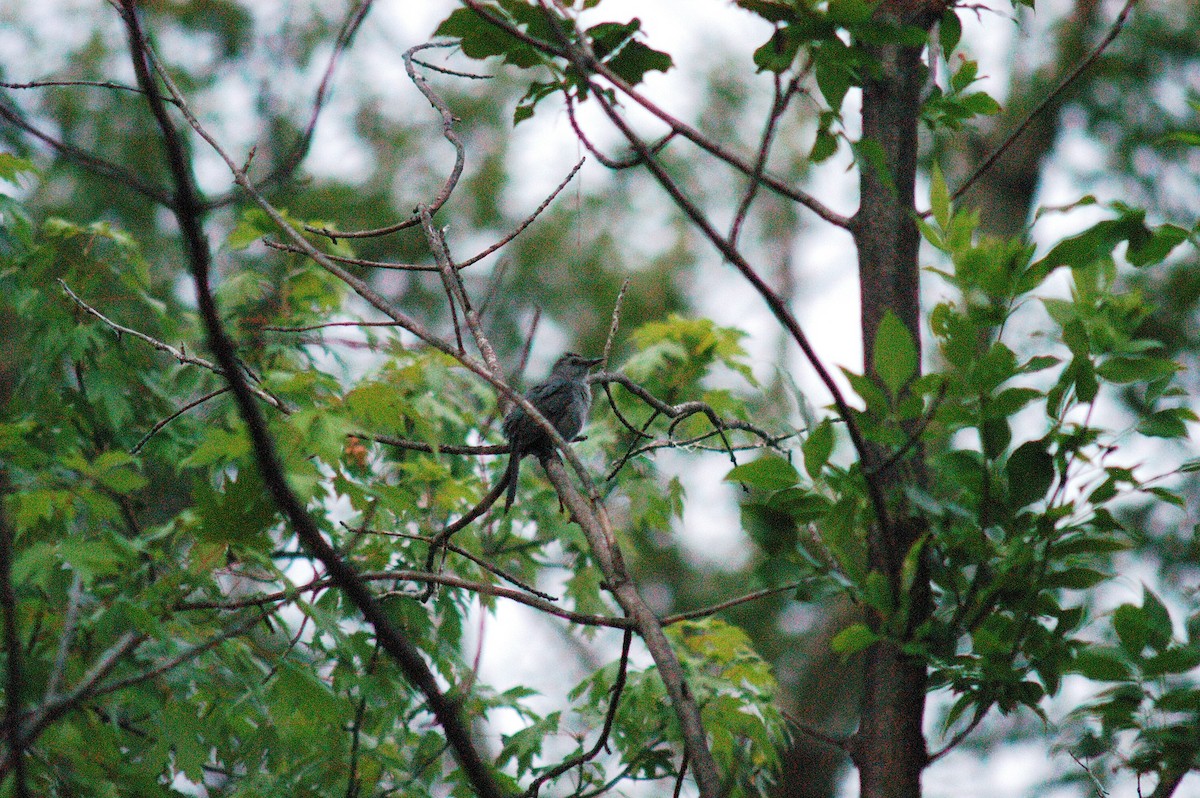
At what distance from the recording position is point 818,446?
2314 millimetres

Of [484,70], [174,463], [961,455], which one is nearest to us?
[961,455]

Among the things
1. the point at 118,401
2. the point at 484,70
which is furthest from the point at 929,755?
the point at 484,70

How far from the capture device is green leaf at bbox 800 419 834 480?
2.29 metres

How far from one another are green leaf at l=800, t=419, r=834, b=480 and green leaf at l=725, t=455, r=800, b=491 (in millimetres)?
76

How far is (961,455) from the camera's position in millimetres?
2330

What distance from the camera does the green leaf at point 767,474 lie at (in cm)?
239

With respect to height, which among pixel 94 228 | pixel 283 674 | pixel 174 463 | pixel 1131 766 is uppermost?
pixel 94 228

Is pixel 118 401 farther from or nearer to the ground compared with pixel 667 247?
nearer to the ground

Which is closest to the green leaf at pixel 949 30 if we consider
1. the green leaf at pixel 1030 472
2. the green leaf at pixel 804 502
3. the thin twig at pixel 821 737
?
the green leaf at pixel 1030 472

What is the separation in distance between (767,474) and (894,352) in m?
0.41

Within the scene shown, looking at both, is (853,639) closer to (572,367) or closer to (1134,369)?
(1134,369)

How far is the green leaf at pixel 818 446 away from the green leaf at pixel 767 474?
0.25 ft

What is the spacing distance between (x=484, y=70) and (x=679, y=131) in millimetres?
14731

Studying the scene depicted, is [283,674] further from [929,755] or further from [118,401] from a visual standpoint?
[118,401]
